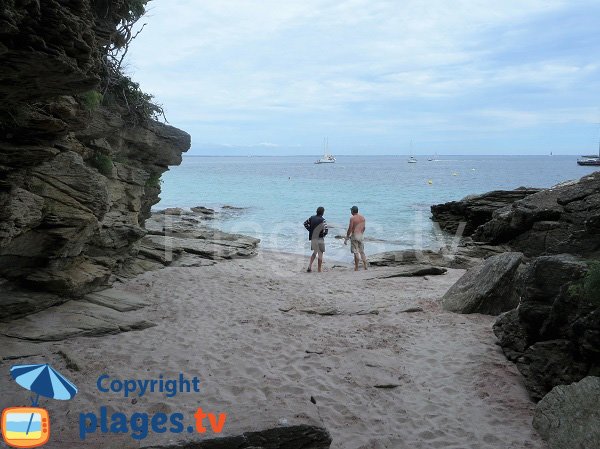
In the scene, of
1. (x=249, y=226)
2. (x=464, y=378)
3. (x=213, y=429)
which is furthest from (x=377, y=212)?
(x=213, y=429)

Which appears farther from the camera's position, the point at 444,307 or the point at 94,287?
the point at 444,307

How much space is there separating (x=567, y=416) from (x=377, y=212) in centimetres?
3561

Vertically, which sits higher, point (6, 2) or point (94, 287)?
point (6, 2)

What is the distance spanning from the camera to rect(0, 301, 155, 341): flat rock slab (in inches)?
290

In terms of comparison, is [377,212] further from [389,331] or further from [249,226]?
[389,331]

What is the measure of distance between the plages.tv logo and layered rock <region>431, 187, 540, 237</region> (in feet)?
85.0

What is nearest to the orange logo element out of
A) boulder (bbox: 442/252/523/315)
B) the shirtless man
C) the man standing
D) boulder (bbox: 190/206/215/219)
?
boulder (bbox: 442/252/523/315)

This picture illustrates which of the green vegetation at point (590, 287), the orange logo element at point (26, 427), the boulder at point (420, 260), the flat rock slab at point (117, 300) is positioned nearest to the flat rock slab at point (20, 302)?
the flat rock slab at point (117, 300)

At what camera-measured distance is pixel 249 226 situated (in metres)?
31.7

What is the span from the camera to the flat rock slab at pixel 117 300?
914cm

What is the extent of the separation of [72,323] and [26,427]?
4397 mm

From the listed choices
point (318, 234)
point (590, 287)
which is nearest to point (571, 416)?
point (590, 287)

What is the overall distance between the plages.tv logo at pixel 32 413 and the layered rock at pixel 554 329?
17.7 feet

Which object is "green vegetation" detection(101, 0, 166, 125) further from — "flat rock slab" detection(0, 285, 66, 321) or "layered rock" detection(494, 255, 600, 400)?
"layered rock" detection(494, 255, 600, 400)
